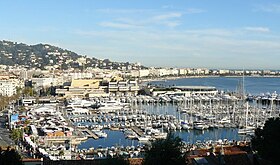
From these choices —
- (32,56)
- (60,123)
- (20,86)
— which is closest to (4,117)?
(60,123)

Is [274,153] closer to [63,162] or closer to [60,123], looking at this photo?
[63,162]

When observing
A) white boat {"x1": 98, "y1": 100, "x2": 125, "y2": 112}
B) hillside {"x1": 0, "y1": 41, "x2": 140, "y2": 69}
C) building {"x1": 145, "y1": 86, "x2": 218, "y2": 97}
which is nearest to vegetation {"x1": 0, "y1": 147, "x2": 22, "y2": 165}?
white boat {"x1": 98, "y1": 100, "x2": 125, "y2": 112}

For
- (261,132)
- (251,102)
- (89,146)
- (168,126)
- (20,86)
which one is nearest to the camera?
(261,132)

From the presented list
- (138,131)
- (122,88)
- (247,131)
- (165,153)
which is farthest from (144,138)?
(122,88)

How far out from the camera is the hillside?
346ft

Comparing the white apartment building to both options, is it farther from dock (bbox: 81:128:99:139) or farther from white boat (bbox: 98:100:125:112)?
dock (bbox: 81:128:99:139)

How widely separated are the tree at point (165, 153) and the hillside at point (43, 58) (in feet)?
294

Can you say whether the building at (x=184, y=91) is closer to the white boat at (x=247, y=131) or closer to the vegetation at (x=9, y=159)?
the white boat at (x=247, y=131)

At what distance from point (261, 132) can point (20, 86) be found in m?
47.4

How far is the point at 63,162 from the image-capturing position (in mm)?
11242

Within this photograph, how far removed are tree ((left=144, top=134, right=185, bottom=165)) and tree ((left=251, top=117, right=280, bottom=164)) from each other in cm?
197

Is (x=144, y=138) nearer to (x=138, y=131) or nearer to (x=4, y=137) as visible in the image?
(x=138, y=131)

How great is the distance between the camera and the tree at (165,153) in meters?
8.52

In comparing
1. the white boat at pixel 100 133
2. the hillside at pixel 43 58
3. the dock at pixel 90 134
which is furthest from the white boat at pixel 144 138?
the hillside at pixel 43 58
